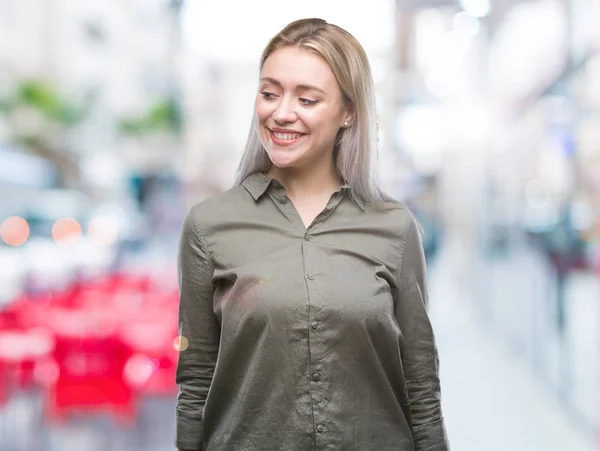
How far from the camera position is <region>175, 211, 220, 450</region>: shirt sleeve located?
1960 millimetres

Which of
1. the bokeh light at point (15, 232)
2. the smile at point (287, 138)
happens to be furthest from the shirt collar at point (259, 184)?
the bokeh light at point (15, 232)

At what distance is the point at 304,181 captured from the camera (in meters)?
2.06

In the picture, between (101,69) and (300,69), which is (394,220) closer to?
(300,69)

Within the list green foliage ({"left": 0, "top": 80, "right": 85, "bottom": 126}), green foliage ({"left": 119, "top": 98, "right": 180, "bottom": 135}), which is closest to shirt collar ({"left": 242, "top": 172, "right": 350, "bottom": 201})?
green foliage ({"left": 0, "top": 80, "right": 85, "bottom": 126})

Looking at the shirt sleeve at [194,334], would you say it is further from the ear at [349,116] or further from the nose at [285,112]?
the ear at [349,116]

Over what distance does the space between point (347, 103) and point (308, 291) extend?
47cm

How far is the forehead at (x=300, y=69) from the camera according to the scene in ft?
6.23

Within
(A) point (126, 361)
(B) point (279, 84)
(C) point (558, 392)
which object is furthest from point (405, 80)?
(B) point (279, 84)

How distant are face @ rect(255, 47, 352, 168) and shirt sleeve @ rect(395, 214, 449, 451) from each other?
0.33 m

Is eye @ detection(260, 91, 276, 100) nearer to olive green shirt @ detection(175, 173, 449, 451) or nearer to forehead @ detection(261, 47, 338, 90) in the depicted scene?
forehead @ detection(261, 47, 338, 90)

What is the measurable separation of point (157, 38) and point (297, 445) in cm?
5084

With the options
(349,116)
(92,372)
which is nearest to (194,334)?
(349,116)

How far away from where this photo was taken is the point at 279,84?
6.31 ft

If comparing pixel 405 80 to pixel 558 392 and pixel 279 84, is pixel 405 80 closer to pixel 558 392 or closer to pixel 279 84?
pixel 558 392
